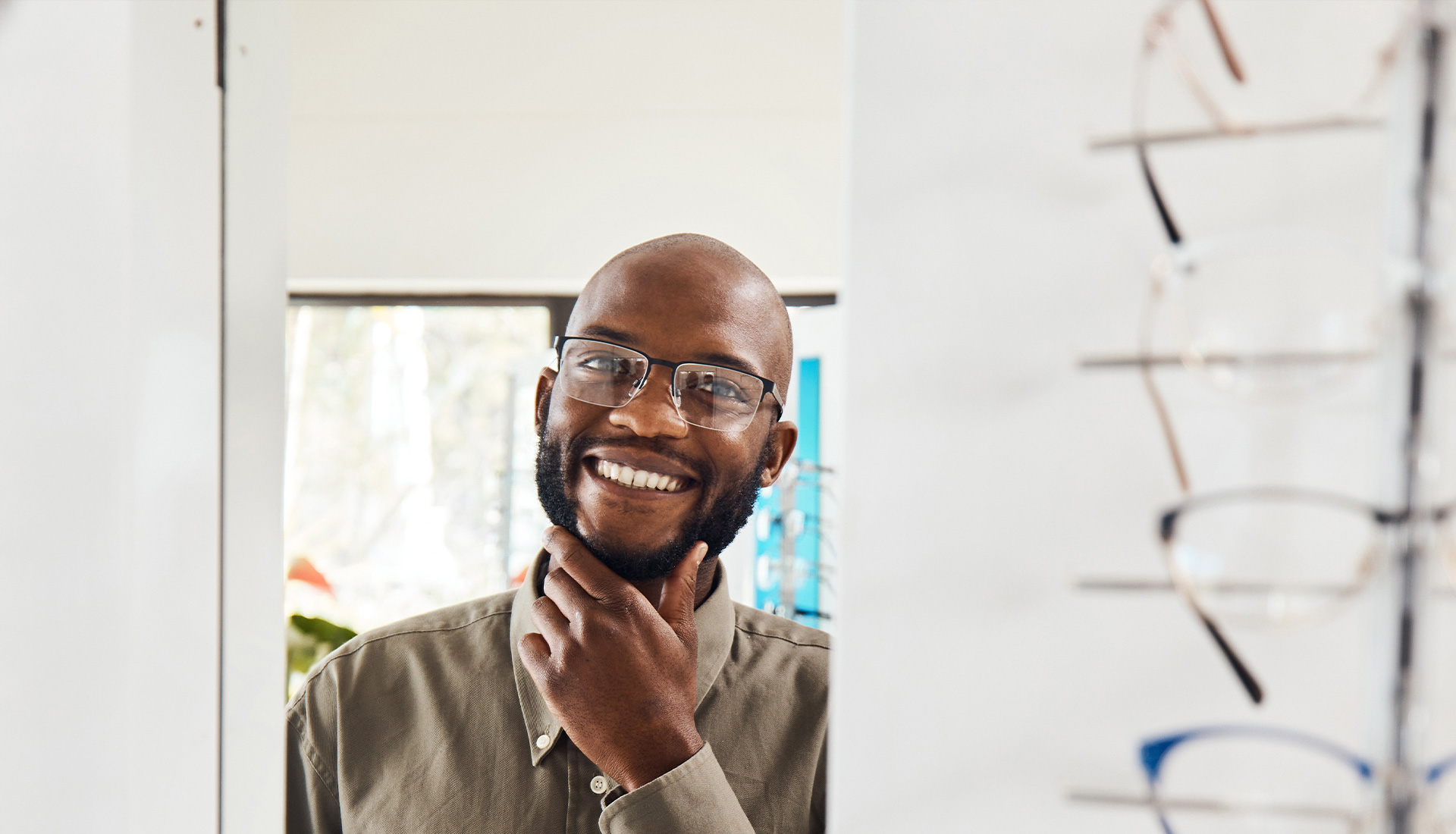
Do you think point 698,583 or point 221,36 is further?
point 698,583

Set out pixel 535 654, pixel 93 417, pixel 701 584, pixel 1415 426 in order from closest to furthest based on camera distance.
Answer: pixel 1415 426 → pixel 93 417 → pixel 535 654 → pixel 701 584

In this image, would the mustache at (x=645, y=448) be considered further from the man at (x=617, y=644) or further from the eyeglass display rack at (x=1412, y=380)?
the eyeglass display rack at (x=1412, y=380)

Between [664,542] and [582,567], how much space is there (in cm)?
14

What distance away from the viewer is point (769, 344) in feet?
3.08

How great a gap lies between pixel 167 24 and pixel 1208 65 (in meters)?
0.46

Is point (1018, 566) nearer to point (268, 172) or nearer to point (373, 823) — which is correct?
point (268, 172)

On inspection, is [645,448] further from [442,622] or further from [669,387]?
[442,622]

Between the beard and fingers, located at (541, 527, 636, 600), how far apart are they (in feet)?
0.21

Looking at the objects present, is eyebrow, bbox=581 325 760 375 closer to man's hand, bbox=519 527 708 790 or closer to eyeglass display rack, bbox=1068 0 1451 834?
man's hand, bbox=519 527 708 790

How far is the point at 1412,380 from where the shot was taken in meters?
0.26

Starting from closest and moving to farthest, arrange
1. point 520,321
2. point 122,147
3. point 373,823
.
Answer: point 122,147, point 373,823, point 520,321

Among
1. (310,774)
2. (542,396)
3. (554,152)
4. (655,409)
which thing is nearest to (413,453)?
(554,152)

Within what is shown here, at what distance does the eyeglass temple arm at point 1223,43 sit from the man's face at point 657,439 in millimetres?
595

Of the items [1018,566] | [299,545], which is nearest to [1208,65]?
[1018,566]
